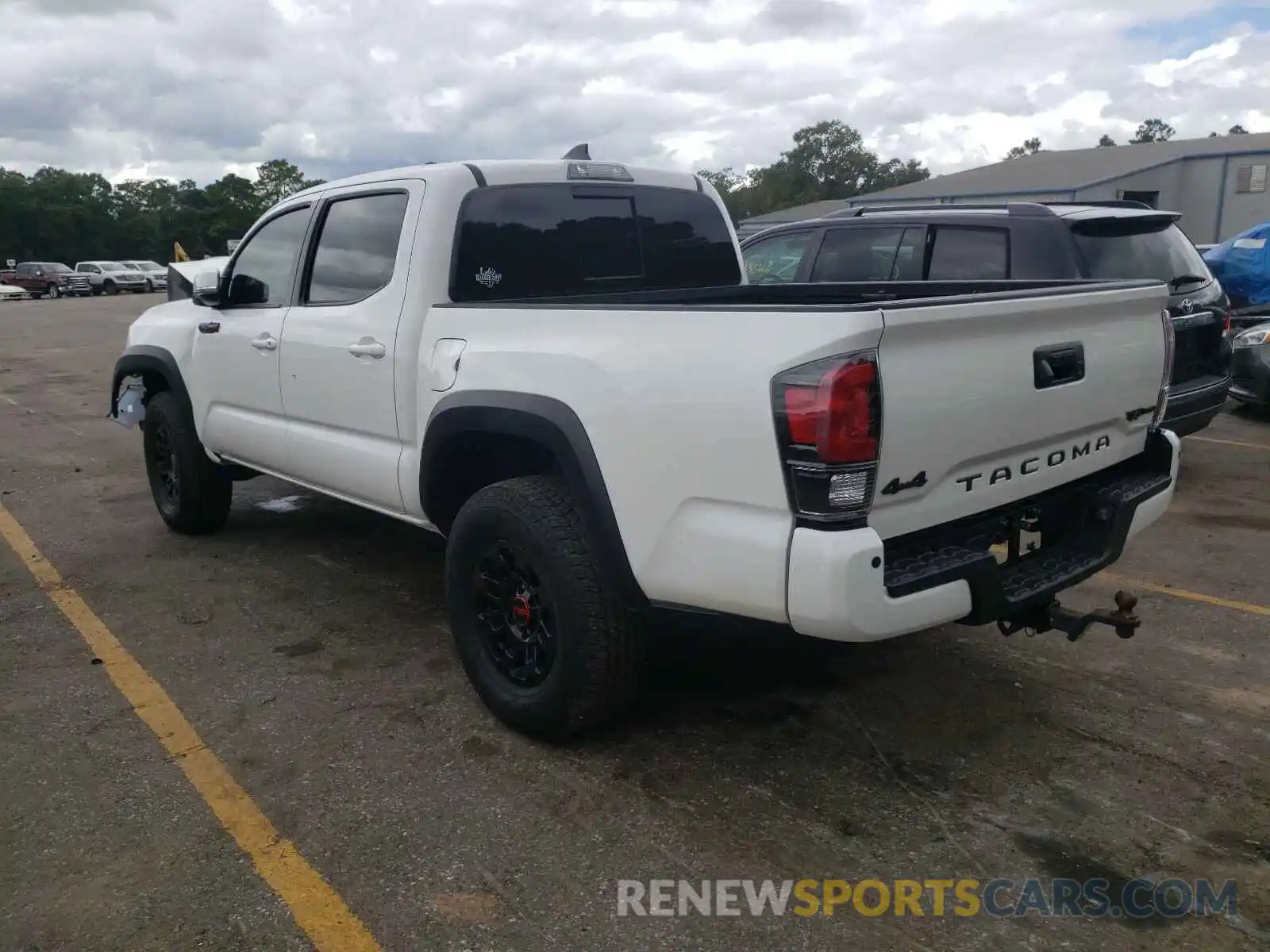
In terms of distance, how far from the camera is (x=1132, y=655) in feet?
13.9

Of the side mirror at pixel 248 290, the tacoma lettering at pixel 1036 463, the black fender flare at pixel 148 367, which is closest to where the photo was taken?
the tacoma lettering at pixel 1036 463

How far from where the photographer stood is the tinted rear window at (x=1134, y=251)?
19.3 ft

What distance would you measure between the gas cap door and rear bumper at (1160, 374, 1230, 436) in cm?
438

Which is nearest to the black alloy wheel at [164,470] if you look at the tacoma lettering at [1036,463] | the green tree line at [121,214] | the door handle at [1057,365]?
the tacoma lettering at [1036,463]

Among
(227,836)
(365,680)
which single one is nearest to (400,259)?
(365,680)

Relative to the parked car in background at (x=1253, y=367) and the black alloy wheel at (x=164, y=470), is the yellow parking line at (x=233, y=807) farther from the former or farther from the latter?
the parked car in background at (x=1253, y=367)

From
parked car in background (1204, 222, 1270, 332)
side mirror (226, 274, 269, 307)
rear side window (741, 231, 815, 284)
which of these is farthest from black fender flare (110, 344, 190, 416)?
parked car in background (1204, 222, 1270, 332)

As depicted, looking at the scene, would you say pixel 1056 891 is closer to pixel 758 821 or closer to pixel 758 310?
pixel 758 821

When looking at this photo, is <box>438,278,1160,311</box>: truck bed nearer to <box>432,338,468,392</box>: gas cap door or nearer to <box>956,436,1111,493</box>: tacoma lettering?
<box>432,338,468,392</box>: gas cap door

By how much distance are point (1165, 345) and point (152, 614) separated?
4372 millimetres

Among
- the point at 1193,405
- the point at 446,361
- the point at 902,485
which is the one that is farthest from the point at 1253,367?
the point at 446,361

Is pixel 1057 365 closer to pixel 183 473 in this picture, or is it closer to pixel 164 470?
pixel 183 473

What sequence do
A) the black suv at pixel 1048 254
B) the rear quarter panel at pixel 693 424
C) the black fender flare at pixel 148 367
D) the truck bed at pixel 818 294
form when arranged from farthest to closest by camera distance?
the black suv at pixel 1048 254 → the black fender flare at pixel 148 367 → the truck bed at pixel 818 294 → the rear quarter panel at pixel 693 424

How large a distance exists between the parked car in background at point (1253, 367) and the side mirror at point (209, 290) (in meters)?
8.08
